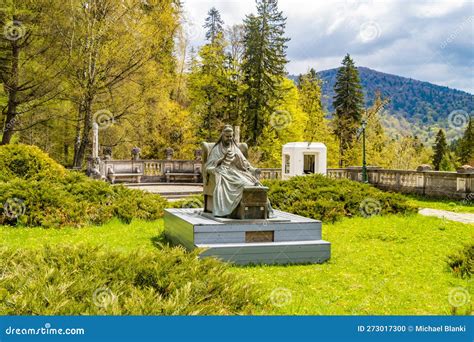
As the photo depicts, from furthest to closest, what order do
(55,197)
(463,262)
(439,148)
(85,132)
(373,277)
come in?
(439,148) < (85,132) < (55,197) < (463,262) < (373,277)

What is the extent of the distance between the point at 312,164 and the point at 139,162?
10118 millimetres

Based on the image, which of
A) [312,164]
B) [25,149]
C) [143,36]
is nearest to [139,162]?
[143,36]

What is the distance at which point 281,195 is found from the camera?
1582cm

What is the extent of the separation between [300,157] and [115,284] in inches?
856

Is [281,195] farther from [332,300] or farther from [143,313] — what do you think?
[143,313]

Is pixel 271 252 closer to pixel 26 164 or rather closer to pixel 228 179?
pixel 228 179

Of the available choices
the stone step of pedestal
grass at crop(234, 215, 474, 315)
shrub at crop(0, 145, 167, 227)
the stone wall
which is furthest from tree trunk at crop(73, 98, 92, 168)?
the stone step of pedestal

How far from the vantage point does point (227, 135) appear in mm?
10211

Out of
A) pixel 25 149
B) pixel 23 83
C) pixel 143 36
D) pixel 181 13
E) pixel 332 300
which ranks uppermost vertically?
pixel 181 13

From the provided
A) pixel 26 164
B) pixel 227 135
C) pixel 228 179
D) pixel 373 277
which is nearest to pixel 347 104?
pixel 26 164

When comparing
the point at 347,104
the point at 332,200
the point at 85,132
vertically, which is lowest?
the point at 332,200

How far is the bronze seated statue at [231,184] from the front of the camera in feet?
30.7

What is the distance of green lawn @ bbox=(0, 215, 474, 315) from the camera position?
255 inches

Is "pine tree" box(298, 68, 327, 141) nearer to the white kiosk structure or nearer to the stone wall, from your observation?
the white kiosk structure
